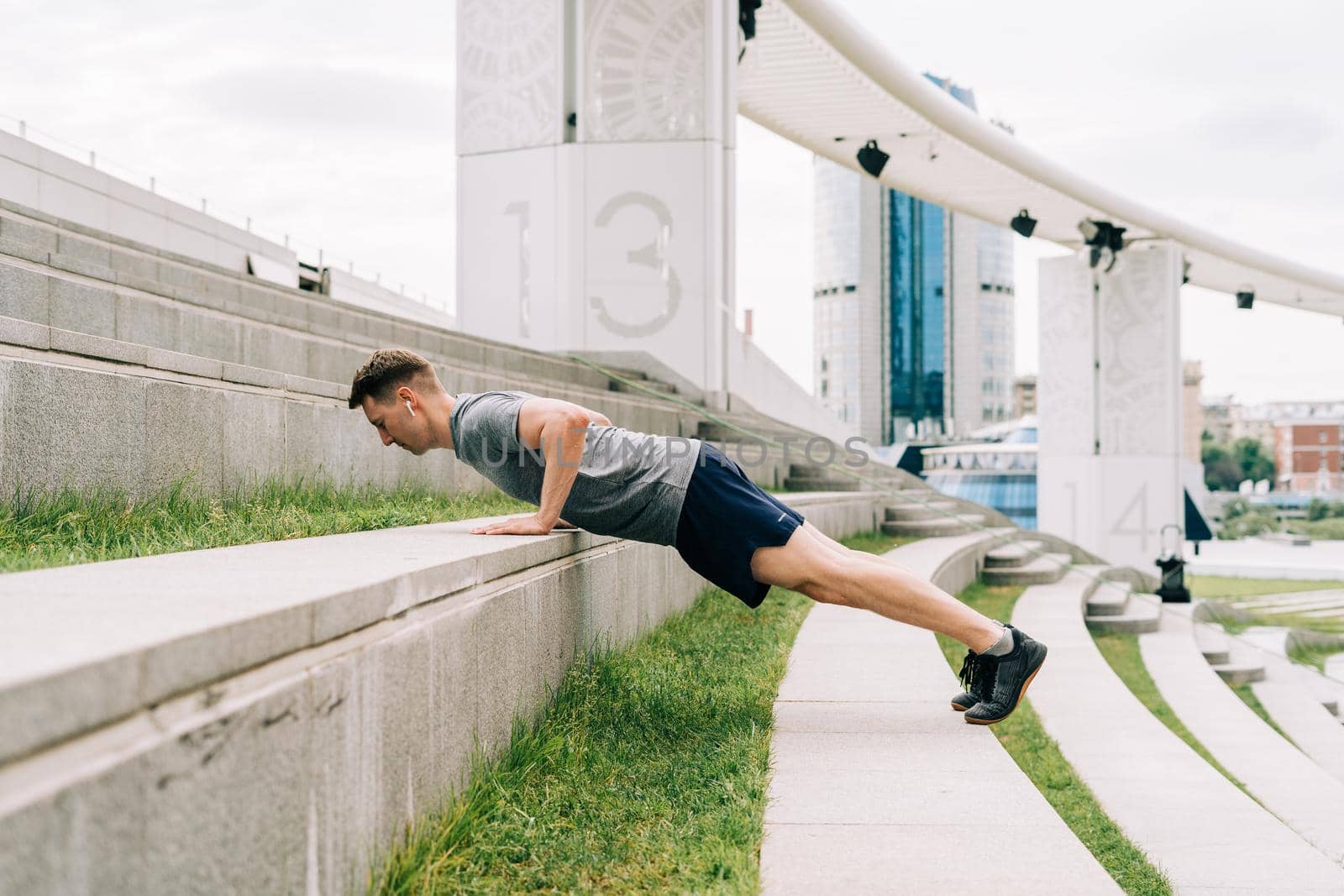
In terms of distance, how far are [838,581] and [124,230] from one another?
13253mm

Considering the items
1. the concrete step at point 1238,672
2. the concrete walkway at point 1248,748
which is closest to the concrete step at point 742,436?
the concrete walkway at point 1248,748

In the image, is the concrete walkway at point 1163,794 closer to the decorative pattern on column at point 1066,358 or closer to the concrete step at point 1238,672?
the concrete step at point 1238,672

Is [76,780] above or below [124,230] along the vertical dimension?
below

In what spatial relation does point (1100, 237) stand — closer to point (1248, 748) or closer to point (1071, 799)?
point (1248, 748)

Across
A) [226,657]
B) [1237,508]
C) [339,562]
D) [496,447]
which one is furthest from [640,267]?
[1237,508]

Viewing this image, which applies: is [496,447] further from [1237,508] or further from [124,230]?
[1237,508]

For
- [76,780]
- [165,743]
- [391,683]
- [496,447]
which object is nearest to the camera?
A: [76,780]

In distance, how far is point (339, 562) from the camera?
8.38ft

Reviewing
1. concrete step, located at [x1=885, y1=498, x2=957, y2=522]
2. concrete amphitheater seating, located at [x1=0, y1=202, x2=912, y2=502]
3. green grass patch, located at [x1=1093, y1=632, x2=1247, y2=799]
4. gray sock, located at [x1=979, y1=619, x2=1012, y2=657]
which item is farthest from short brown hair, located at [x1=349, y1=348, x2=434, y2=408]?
concrete step, located at [x1=885, y1=498, x2=957, y2=522]

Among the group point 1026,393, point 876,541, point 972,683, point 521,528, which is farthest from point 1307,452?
point 521,528

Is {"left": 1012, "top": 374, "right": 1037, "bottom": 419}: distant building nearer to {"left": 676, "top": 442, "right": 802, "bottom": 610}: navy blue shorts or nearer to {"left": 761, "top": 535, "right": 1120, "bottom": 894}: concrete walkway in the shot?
{"left": 761, "top": 535, "right": 1120, "bottom": 894}: concrete walkway

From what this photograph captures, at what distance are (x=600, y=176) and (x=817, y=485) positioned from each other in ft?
15.3

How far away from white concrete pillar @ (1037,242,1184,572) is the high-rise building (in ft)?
253

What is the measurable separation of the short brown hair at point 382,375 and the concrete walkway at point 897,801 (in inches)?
67.1
